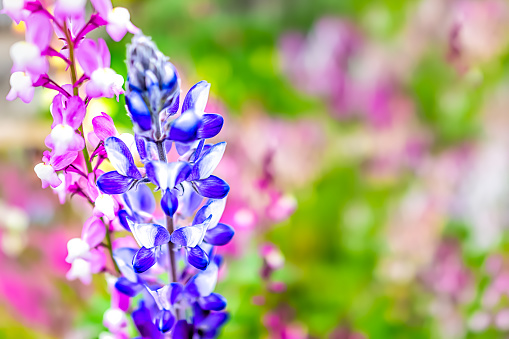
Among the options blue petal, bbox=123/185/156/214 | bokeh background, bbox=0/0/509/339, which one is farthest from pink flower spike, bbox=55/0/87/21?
bokeh background, bbox=0/0/509/339

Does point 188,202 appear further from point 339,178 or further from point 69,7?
point 339,178

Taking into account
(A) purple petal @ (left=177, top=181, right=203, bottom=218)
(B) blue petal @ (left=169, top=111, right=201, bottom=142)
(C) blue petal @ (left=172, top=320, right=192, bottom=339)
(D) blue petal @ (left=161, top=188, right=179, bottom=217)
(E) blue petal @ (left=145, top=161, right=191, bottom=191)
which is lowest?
(C) blue petal @ (left=172, top=320, right=192, bottom=339)

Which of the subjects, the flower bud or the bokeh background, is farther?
the bokeh background

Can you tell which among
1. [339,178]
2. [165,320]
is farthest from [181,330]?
[339,178]

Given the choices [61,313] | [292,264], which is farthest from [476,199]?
[61,313]

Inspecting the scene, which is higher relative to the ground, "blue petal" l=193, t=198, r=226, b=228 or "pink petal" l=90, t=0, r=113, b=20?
"pink petal" l=90, t=0, r=113, b=20

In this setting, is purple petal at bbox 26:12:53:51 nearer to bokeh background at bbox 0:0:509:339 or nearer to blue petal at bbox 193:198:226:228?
blue petal at bbox 193:198:226:228
